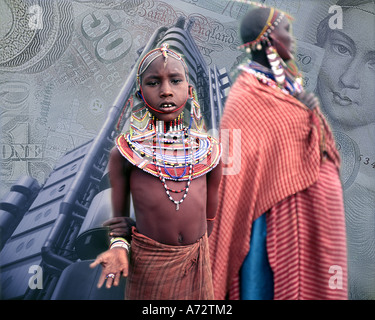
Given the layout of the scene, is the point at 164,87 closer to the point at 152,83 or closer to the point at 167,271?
the point at 152,83

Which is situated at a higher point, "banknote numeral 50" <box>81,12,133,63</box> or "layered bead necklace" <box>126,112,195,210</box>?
"banknote numeral 50" <box>81,12,133,63</box>

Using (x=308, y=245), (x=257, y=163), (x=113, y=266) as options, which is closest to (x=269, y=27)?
(x=257, y=163)

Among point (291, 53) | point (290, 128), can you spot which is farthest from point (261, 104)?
point (291, 53)

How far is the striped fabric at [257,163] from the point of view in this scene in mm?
2195

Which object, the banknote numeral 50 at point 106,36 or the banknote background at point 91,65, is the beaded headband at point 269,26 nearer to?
the banknote background at point 91,65

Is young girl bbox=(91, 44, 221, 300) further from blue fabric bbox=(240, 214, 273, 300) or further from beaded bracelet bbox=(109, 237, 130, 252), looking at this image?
blue fabric bbox=(240, 214, 273, 300)

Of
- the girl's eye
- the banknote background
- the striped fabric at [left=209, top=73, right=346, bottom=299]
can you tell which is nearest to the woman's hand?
the striped fabric at [left=209, top=73, right=346, bottom=299]

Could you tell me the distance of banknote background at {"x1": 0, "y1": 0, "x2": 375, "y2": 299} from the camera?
2531 millimetres

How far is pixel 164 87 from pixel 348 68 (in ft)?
4.44

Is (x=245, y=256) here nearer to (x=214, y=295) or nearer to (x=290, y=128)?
(x=214, y=295)

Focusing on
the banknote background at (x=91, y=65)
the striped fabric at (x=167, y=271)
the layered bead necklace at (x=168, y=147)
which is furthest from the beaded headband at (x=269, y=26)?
the striped fabric at (x=167, y=271)

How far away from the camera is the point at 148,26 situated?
2.60 metres

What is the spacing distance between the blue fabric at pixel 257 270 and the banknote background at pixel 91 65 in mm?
726
